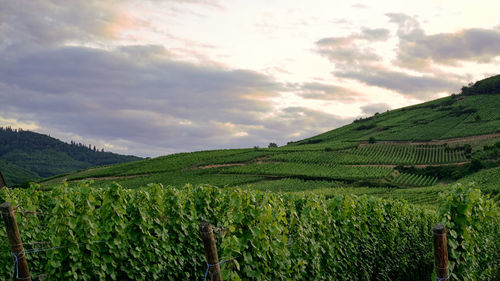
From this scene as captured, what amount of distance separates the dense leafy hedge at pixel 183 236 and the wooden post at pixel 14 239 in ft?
4.85

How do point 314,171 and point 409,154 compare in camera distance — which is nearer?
point 314,171

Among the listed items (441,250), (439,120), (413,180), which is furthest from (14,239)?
(439,120)

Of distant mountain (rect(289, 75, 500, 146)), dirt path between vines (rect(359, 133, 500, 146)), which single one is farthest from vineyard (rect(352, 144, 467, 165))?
distant mountain (rect(289, 75, 500, 146))

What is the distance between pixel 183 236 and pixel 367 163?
77434 mm

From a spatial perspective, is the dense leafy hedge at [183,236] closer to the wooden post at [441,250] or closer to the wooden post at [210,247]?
the wooden post at [210,247]

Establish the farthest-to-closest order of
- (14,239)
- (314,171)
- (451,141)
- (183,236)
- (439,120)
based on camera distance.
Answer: (439,120)
(451,141)
(314,171)
(183,236)
(14,239)

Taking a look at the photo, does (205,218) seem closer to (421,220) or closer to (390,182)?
(421,220)

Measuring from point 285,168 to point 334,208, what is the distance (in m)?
68.3

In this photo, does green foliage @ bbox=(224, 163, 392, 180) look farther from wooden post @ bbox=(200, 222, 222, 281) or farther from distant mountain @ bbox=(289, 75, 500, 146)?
wooden post @ bbox=(200, 222, 222, 281)

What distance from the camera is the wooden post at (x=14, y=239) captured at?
4.82m

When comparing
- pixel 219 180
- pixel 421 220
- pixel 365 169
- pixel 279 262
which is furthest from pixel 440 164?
pixel 279 262

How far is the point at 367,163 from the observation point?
269 feet

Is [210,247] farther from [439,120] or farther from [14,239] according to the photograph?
[439,120]

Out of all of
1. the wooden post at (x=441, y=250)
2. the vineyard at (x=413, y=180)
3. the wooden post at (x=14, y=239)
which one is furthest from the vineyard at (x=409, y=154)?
the wooden post at (x=14, y=239)
